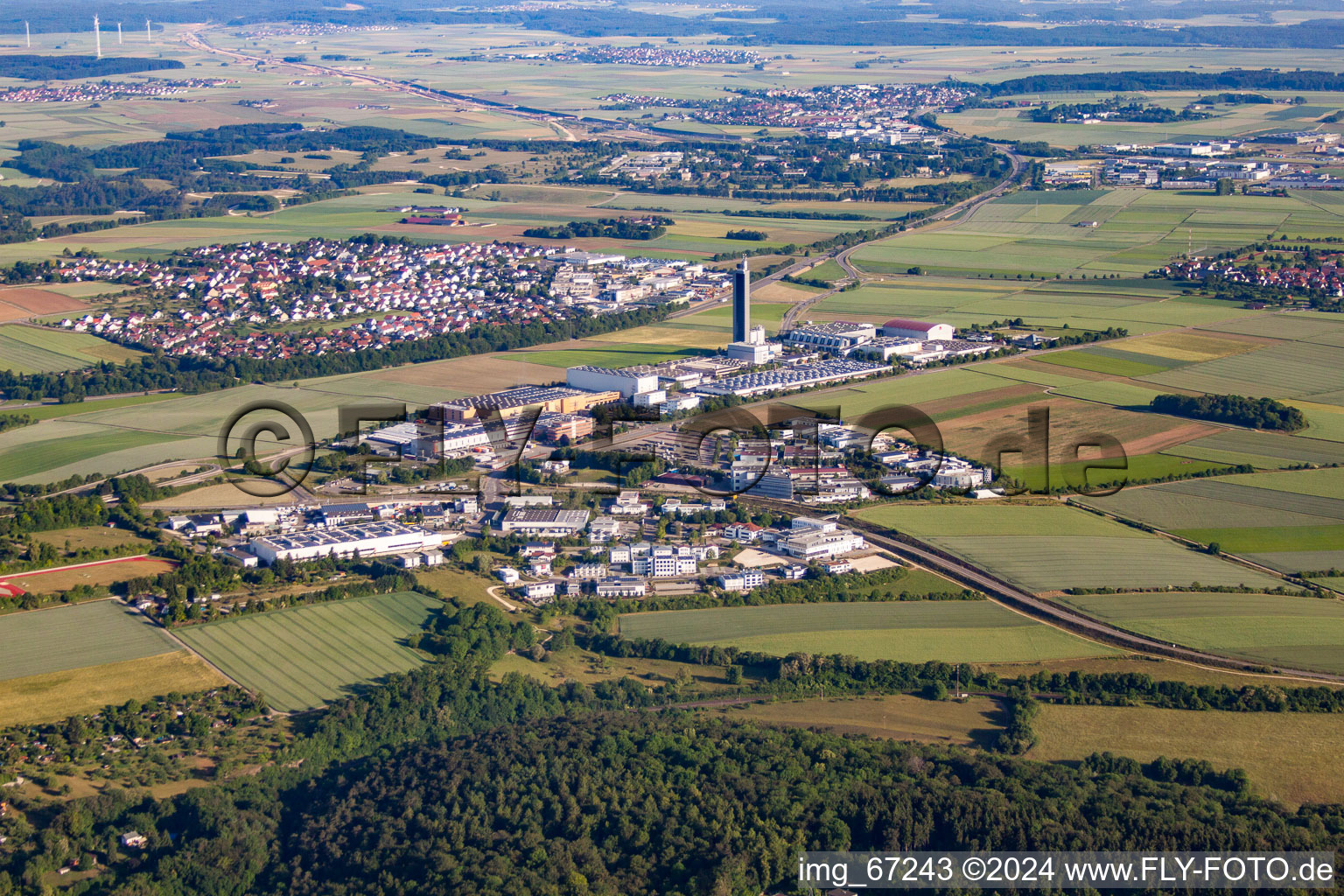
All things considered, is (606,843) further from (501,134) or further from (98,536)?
(501,134)

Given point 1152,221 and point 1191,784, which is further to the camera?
point 1152,221

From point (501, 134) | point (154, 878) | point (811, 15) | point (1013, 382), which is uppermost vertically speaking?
point (811, 15)

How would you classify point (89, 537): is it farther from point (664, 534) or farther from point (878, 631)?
point (878, 631)

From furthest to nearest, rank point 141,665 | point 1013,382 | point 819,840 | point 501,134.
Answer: point 501,134, point 1013,382, point 141,665, point 819,840

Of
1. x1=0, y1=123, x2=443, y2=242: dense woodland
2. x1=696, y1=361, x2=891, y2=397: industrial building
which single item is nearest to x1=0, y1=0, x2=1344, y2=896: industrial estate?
x1=696, y1=361, x2=891, y2=397: industrial building

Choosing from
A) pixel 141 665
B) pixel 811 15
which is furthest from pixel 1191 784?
pixel 811 15

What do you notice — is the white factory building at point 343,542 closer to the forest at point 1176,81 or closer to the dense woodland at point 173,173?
the dense woodland at point 173,173
